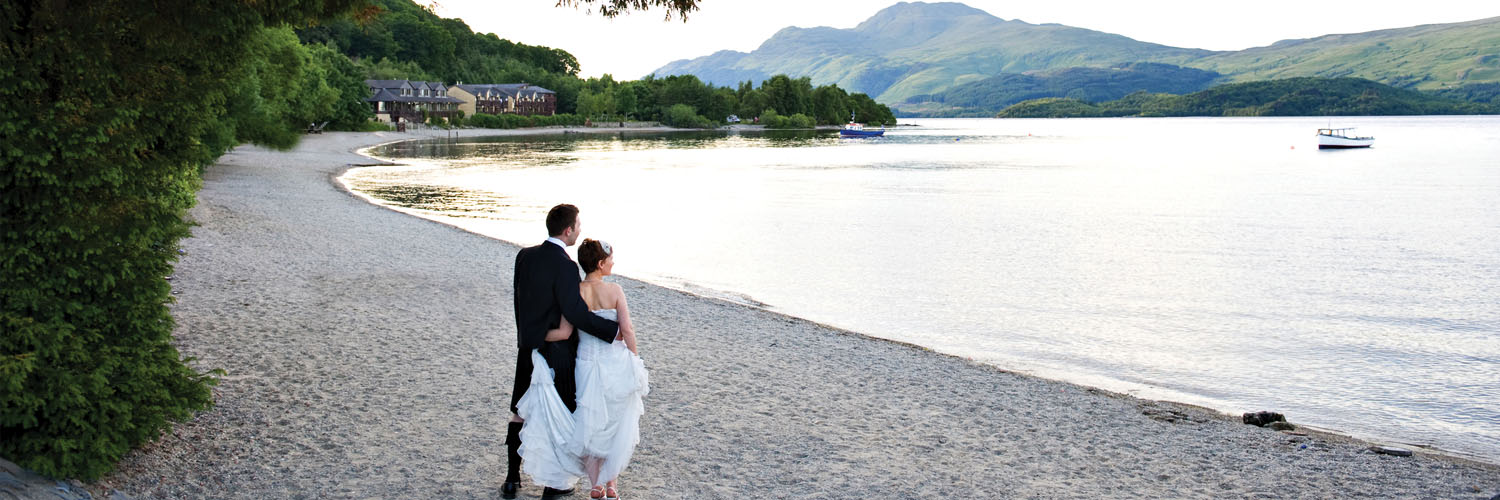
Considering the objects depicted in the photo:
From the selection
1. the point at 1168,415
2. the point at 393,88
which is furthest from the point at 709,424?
the point at 393,88

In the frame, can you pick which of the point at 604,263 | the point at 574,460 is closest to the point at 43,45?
the point at 604,263

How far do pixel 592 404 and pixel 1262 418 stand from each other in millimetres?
8088

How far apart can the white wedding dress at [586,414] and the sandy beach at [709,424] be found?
2.67 feet

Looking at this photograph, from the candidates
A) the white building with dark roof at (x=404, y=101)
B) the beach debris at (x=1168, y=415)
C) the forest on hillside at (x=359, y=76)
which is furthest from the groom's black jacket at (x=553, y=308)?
the white building with dark roof at (x=404, y=101)

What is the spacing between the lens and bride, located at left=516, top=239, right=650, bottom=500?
239 inches

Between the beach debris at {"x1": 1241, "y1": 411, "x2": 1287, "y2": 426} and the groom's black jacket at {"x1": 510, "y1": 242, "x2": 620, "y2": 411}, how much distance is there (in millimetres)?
8010

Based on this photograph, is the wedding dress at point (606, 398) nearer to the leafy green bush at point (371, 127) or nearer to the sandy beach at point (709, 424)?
the sandy beach at point (709, 424)

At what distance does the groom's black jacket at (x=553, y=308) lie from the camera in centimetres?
593

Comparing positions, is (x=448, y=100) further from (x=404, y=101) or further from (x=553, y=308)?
(x=553, y=308)

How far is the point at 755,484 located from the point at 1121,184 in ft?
201

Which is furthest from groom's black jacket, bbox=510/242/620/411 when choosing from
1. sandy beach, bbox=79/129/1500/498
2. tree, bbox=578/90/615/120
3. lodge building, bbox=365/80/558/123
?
tree, bbox=578/90/615/120

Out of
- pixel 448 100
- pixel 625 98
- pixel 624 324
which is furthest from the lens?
pixel 625 98

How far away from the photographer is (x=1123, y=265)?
2788 cm

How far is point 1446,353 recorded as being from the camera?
1630 centimetres
